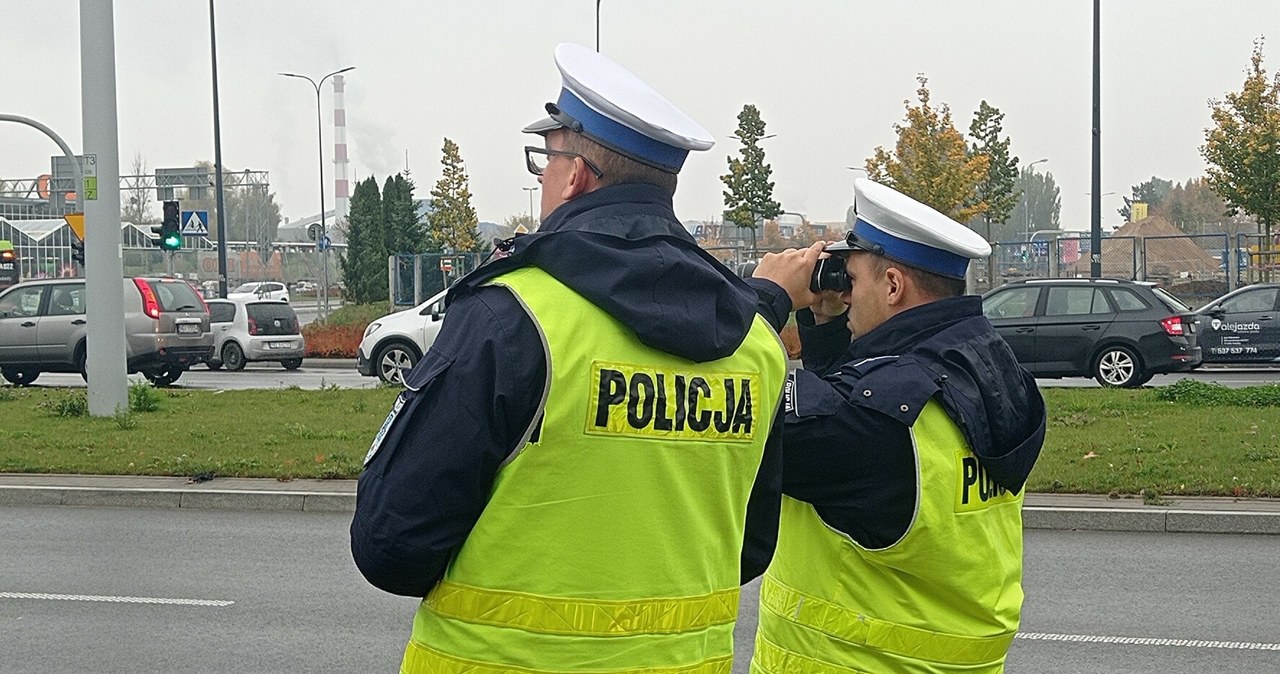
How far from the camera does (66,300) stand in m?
22.5

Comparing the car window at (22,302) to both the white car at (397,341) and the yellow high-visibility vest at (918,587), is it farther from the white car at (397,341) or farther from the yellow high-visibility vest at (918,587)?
the yellow high-visibility vest at (918,587)

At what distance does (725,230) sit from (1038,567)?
1962 inches

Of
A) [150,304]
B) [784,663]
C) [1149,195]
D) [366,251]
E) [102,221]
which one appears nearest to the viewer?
[784,663]

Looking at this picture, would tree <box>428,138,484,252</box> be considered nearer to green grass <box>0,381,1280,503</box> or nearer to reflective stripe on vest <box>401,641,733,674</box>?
green grass <box>0,381,1280,503</box>

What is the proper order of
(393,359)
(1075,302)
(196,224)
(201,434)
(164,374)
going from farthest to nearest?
1. (196,224)
2. (164,374)
3. (393,359)
4. (1075,302)
5. (201,434)

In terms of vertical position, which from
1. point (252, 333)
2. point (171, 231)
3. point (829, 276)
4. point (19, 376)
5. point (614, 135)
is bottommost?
point (19, 376)

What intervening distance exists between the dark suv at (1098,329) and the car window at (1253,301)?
3680mm

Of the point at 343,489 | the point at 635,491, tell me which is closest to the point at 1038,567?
the point at 343,489

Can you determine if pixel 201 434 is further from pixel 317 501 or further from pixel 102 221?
pixel 317 501

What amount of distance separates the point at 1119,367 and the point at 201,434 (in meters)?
11.7

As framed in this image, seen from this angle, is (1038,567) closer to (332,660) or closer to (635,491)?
(332,660)

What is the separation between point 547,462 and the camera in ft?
7.10

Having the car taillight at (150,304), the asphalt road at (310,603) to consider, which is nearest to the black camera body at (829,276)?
the asphalt road at (310,603)

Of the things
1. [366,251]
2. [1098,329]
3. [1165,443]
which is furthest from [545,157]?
[366,251]
